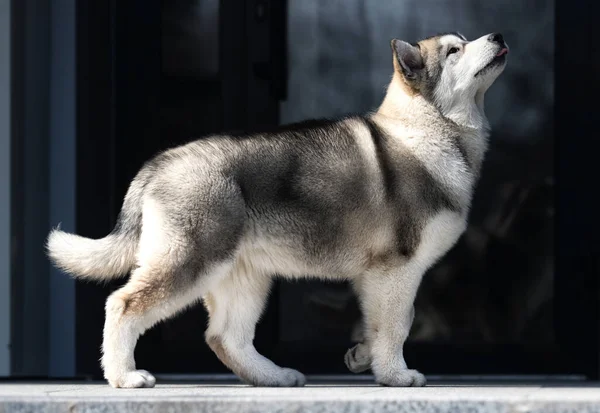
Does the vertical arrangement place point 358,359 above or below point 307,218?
below

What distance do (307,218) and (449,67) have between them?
0.88 meters

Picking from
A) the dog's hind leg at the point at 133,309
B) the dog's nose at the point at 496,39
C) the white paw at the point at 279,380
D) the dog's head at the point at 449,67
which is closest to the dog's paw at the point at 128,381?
the dog's hind leg at the point at 133,309

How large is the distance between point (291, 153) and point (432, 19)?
1843 mm

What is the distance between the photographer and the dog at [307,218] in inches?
203

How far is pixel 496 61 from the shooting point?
18.1 ft

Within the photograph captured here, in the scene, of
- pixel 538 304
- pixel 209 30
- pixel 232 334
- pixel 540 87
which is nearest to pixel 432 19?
pixel 540 87

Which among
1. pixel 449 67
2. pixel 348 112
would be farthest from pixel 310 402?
pixel 348 112

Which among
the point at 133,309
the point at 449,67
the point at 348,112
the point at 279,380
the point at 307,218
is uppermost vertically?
the point at 449,67

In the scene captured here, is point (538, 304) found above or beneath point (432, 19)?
beneath

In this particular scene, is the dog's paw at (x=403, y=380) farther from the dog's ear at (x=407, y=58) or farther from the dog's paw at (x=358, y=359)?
the dog's ear at (x=407, y=58)

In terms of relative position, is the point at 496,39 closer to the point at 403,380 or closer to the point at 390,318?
the point at 390,318

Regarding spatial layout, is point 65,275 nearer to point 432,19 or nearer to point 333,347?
point 333,347

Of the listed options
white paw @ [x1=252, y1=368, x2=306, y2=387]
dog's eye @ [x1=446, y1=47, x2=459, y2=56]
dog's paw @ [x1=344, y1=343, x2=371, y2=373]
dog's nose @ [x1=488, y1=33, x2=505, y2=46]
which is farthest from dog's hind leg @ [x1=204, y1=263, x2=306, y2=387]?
dog's nose @ [x1=488, y1=33, x2=505, y2=46]

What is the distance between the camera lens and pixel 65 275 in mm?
7051
